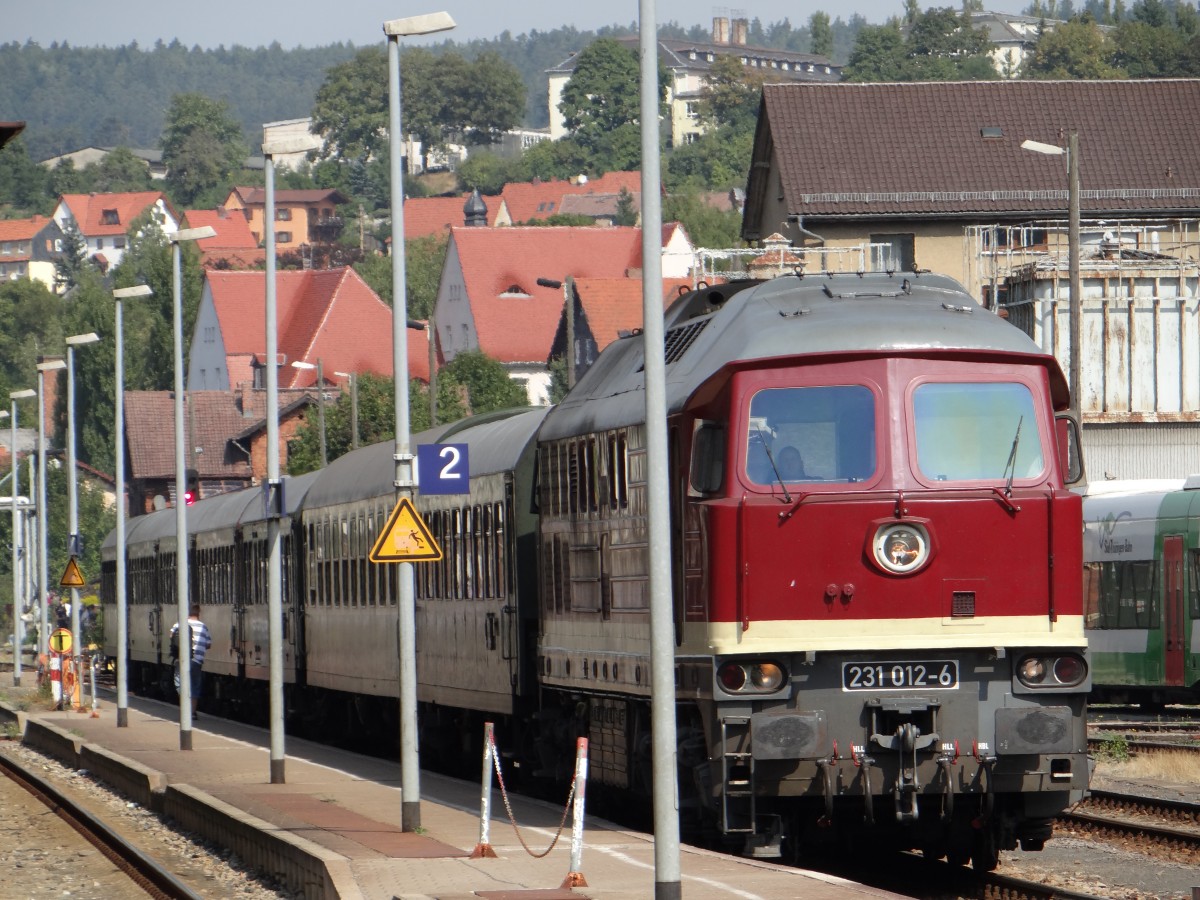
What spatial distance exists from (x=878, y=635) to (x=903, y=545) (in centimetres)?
56

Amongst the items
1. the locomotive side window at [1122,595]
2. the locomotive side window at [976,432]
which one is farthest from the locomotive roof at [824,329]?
the locomotive side window at [1122,595]

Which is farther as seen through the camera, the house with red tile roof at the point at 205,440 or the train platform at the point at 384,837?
the house with red tile roof at the point at 205,440

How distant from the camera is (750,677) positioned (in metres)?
13.8

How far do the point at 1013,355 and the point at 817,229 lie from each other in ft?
163

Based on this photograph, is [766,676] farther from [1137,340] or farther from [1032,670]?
[1137,340]

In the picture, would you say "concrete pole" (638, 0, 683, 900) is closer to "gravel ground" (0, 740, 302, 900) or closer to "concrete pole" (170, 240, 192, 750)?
"gravel ground" (0, 740, 302, 900)

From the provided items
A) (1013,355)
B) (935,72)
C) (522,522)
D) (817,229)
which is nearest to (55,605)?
(817,229)

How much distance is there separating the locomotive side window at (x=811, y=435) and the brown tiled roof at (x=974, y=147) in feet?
162

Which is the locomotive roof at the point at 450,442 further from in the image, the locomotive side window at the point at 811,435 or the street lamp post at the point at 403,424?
the locomotive side window at the point at 811,435

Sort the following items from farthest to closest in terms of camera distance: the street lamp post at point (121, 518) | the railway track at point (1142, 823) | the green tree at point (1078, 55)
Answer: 1. the green tree at point (1078, 55)
2. the street lamp post at point (121, 518)
3. the railway track at point (1142, 823)

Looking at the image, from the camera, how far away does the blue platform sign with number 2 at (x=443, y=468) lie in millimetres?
19156

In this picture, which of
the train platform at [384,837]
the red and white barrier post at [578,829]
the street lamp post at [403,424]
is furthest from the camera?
the street lamp post at [403,424]

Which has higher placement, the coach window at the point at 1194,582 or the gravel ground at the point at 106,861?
the coach window at the point at 1194,582

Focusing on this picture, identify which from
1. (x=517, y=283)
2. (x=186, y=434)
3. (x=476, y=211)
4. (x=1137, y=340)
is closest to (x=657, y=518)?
(x=1137, y=340)
